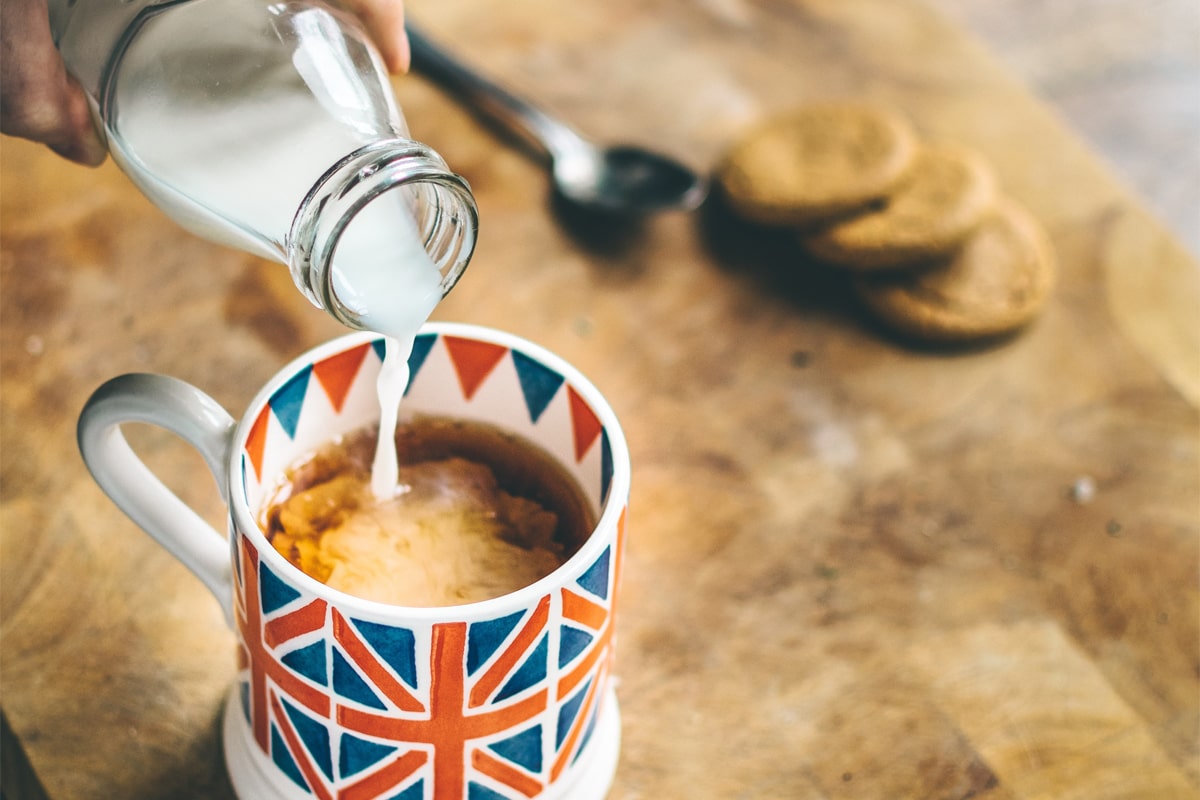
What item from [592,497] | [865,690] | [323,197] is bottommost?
[865,690]

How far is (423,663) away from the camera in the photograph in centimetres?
50

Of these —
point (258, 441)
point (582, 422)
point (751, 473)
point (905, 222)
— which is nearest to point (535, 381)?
point (582, 422)

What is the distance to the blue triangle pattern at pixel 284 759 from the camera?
1.92 ft

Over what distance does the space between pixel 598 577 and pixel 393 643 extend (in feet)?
0.32

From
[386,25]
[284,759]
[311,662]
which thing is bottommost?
[284,759]

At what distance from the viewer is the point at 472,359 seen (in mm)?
637

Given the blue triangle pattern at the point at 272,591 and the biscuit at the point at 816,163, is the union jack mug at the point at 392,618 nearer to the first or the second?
the blue triangle pattern at the point at 272,591

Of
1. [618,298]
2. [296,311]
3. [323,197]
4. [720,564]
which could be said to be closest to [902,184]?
[618,298]

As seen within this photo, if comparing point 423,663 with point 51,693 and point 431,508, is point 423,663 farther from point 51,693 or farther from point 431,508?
point 51,693

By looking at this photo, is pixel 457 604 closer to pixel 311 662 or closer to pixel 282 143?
pixel 311 662

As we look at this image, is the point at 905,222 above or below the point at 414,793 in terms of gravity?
above

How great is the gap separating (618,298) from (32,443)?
45 centimetres

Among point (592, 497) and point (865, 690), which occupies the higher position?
point (592, 497)

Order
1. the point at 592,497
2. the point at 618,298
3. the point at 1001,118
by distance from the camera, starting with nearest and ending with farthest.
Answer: the point at 592,497
the point at 618,298
the point at 1001,118
